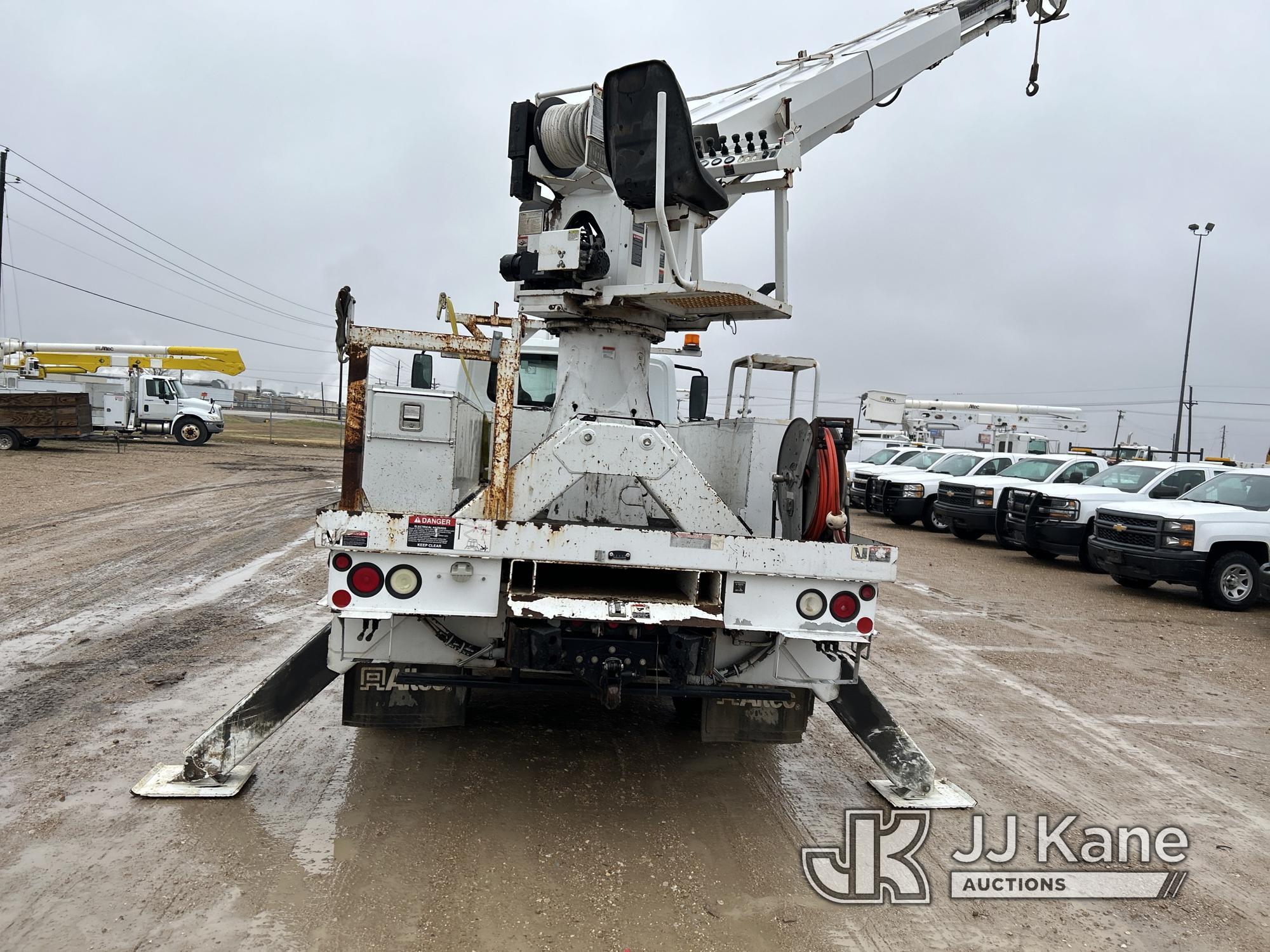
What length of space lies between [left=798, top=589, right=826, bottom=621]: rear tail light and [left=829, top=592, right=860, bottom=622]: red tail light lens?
0.05m

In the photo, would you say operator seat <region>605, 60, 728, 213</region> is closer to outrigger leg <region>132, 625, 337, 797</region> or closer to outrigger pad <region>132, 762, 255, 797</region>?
outrigger leg <region>132, 625, 337, 797</region>

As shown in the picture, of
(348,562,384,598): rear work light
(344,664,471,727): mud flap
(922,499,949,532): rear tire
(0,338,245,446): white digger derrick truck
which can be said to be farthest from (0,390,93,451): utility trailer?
(348,562,384,598): rear work light

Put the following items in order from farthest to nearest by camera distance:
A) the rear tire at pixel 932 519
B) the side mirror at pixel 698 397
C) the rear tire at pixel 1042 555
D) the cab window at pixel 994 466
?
the cab window at pixel 994 466 < the rear tire at pixel 932 519 < the rear tire at pixel 1042 555 < the side mirror at pixel 698 397

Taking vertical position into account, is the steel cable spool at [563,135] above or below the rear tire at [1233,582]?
above

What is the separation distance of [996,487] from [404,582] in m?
15.8

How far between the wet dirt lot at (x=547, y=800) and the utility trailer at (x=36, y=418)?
20538mm

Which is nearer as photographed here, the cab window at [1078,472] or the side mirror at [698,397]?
the side mirror at [698,397]

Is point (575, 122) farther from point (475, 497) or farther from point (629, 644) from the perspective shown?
point (629, 644)

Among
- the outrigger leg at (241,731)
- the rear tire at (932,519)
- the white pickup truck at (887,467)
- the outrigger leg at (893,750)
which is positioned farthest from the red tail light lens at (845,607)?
the white pickup truck at (887,467)

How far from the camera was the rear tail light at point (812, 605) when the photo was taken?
3.94 metres

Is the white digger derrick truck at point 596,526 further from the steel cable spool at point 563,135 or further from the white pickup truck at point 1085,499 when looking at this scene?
the white pickup truck at point 1085,499

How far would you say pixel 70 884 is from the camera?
3.38m

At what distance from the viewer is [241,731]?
14.1 ft

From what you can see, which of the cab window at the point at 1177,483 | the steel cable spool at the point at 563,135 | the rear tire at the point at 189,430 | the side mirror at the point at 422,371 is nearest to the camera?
the steel cable spool at the point at 563,135
